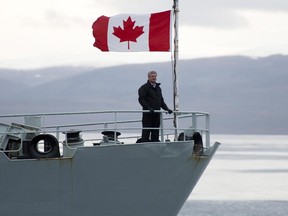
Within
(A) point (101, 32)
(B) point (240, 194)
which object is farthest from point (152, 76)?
(B) point (240, 194)

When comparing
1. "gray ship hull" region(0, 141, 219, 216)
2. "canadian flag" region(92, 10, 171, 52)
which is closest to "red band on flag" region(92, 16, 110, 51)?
"canadian flag" region(92, 10, 171, 52)

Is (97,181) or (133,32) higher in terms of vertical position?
(133,32)

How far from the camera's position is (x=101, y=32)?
91.4ft

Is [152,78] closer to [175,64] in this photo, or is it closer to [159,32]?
[175,64]

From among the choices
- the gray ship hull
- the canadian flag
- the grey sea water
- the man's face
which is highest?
the canadian flag

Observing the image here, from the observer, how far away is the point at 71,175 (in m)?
24.9

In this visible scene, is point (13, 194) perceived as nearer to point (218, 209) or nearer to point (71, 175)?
point (71, 175)

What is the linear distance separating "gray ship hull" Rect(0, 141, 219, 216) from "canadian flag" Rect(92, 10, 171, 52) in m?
3.28

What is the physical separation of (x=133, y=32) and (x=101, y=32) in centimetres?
84

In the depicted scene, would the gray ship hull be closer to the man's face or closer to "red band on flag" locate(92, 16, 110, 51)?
the man's face

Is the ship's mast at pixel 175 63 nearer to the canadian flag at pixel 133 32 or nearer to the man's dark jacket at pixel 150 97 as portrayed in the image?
the canadian flag at pixel 133 32

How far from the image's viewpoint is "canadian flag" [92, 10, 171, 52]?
27.6 meters

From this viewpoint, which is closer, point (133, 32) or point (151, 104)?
point (151, 104)

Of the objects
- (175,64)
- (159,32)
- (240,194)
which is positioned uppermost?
(159,32)
